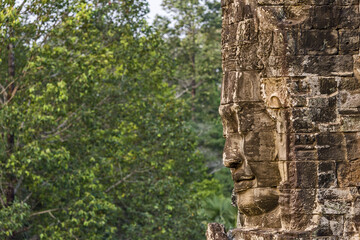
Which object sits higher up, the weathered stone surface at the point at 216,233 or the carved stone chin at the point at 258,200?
the carved stone chin at the point at 258,200

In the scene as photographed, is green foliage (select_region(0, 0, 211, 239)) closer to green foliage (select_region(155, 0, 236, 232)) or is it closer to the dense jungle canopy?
the dense jungle canopy

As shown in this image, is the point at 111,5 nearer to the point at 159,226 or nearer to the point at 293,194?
the point at 159,226

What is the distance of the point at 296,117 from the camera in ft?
21.4

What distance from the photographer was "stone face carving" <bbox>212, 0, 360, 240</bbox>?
6418 mm

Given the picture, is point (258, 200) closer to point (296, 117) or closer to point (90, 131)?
point (296, 117)

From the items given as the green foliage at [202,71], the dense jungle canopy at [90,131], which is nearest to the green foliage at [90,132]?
the dense jungle canopy at [90,131]

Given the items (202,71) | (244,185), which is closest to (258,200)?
(244,185)

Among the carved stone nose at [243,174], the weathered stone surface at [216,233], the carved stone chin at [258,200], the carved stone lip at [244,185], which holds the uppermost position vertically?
the carved stone nose at [243,174]

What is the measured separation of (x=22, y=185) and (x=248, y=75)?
10.0 meters

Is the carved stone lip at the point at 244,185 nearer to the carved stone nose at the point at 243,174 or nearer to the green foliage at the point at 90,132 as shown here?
the carved stone nose at the point at 243,174

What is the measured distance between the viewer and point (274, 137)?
22.0 ft

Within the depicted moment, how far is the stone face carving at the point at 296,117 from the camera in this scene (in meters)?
6.42

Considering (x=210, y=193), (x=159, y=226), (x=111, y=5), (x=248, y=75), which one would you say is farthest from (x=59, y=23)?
(x=210, y=193)

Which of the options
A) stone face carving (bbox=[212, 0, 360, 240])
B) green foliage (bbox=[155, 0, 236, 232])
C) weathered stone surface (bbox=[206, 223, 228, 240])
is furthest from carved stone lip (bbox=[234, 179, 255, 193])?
green foliage (bbox=[155, 0, 236, 232])
